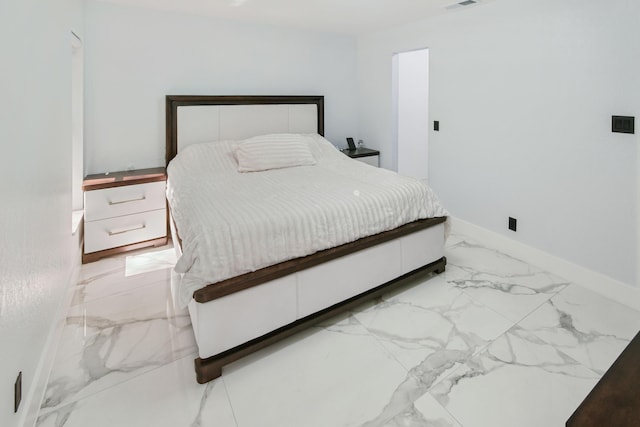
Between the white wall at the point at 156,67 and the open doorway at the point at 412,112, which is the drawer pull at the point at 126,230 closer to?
the white wall at the point at 156,67

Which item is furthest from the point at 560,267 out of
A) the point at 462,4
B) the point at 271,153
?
the point at 271,153

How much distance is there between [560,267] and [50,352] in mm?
3464

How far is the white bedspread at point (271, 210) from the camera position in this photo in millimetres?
1741

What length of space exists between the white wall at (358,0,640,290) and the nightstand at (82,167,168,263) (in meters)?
2.91

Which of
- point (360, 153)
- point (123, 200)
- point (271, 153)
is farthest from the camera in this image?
point (360, 153)

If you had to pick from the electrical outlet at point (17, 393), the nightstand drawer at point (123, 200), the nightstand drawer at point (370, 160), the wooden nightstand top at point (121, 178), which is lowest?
the electrical outlet at point (17, 393)

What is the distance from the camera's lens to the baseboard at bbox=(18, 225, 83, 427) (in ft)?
4.58

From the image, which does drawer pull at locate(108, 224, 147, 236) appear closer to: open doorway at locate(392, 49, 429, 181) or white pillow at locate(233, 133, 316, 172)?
white pillow at locate(233, 133, 316, 172)

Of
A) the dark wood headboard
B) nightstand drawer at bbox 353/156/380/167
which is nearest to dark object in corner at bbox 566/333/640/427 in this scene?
the dark wood headboard

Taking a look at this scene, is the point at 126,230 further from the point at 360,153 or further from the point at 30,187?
the point at 360,153

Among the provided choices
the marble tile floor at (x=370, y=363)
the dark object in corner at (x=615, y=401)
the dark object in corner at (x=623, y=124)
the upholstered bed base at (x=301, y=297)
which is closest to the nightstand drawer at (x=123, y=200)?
the marble tile floor at (x=370, y=363)

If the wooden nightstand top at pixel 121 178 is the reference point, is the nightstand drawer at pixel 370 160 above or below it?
above

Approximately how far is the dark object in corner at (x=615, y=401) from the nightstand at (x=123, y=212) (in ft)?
10.7

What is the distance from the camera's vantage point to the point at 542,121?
2732 millimetres
